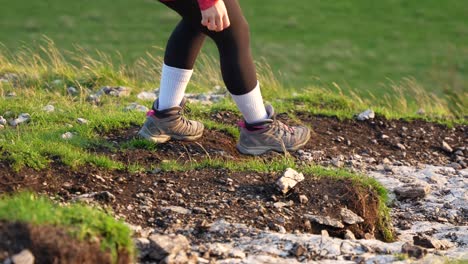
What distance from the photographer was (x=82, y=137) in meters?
7.03

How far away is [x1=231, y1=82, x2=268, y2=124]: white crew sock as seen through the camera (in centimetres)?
670

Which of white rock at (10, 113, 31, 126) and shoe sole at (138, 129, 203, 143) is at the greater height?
shoe sole at (138, 129, 203, 143)

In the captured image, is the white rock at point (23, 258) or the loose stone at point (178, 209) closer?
the white rock at point (23, 258)

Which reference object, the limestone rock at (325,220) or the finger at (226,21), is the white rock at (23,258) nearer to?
the limestone rock at (325,220)

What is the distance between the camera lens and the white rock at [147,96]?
9472 mm

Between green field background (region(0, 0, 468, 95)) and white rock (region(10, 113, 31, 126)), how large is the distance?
10405mm

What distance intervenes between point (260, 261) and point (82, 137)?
2575mm

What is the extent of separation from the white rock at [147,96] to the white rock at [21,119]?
175 centimetres

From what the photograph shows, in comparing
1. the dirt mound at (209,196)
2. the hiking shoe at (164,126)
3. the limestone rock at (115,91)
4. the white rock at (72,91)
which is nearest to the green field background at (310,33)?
the limestone rock at (115,91)

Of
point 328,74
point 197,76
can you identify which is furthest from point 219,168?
point 328,74

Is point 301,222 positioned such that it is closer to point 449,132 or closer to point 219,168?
point 219,168

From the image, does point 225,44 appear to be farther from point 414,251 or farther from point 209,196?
point 414,251

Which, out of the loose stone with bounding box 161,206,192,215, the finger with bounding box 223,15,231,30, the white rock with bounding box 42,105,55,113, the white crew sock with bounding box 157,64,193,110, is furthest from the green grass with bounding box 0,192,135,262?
the white rock with bounding box 42,105,55,113

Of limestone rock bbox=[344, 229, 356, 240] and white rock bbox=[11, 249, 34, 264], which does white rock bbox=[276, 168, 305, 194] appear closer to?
limestone rock bbox=[344, 229, 356, 240]
